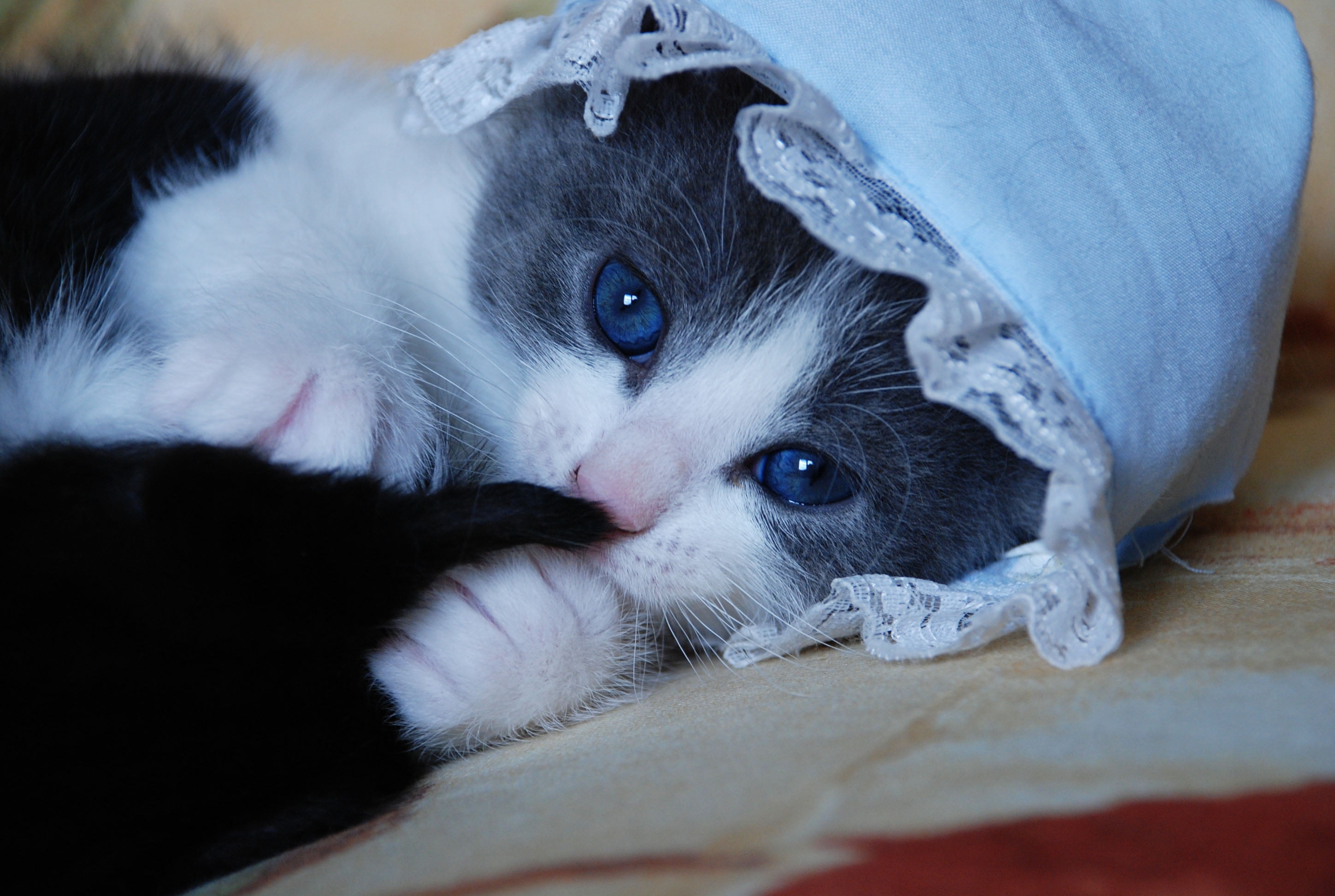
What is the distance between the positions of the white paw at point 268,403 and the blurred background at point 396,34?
0.94 m

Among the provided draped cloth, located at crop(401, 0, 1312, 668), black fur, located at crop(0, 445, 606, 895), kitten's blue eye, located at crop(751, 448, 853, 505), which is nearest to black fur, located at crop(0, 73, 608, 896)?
black fur, located at crop(0, 445, 606, 895)

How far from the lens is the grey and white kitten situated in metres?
0.96

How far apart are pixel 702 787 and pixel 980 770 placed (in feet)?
0.63

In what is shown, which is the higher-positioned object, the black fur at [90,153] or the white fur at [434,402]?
the black fur at [90,153]

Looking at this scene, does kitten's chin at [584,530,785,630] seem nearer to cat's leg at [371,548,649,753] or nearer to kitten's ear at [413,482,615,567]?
cat's leg at [371,548,649,753]

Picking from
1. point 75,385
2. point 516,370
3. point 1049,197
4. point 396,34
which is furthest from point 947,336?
point 396,34

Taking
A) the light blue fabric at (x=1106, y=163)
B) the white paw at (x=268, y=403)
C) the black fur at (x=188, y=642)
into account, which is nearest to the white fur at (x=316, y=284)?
the white paw at (x=268, y=403)

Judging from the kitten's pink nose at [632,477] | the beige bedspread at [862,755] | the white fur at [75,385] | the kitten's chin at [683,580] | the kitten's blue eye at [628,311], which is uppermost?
the white fur at [75,385]

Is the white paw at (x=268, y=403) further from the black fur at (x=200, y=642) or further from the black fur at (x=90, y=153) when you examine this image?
the black fur at (x=90, y=153)

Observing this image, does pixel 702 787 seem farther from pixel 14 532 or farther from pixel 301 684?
pixel 14 532

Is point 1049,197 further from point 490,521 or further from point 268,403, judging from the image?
point 268,403

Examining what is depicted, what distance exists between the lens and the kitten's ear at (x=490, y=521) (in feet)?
2.84

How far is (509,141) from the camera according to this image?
1366 mm

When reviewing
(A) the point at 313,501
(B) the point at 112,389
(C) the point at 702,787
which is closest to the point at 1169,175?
(C) the point at 702,787
